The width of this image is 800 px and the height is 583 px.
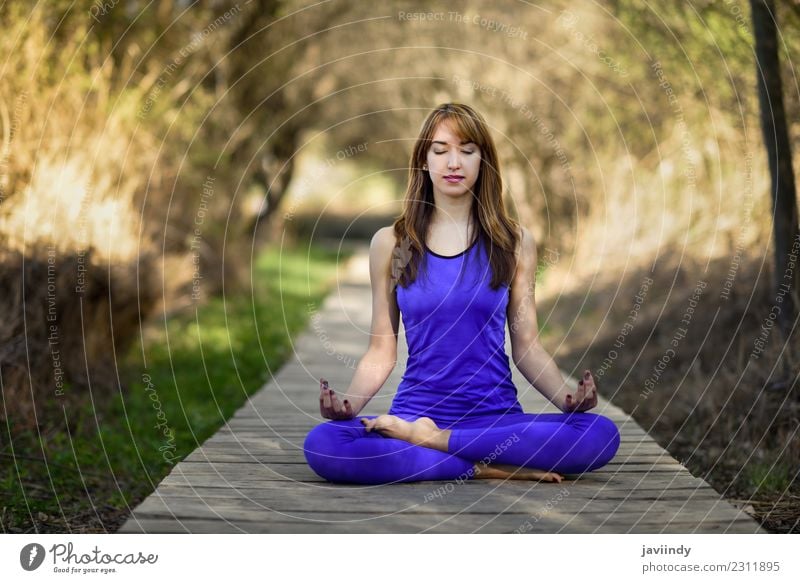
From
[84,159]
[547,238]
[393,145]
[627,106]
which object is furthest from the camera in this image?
[393,145]

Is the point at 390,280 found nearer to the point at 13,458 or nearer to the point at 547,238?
the point at 13,458

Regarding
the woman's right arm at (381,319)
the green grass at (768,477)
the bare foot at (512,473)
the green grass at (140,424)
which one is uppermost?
the woman's right arm at (381,319)

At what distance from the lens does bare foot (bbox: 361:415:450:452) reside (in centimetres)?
384

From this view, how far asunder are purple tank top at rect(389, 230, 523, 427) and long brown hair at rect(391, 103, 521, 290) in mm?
56

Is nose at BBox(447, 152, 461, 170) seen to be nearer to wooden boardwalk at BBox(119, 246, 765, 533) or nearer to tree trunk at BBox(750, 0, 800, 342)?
wooden boardwalk at BBox(119, 246, 765, 533)

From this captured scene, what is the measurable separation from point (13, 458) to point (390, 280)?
6.97 feet

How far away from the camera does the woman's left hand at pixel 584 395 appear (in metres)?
3.53

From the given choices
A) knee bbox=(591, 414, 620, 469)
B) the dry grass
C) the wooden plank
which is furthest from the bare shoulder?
the dry grass

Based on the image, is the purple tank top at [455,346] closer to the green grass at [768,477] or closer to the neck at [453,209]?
the neck at [453,209]

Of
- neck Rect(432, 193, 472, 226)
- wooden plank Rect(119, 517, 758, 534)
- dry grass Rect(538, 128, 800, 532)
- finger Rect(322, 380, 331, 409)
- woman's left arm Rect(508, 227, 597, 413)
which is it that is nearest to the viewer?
wooden plank Rect(119, 517, 758, 534)

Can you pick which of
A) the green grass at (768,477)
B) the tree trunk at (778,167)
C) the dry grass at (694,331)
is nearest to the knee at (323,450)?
the dry grass at (694,331)

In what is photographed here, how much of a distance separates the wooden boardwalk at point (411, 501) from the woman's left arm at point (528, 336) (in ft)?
1.24

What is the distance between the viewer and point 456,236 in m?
4.28
